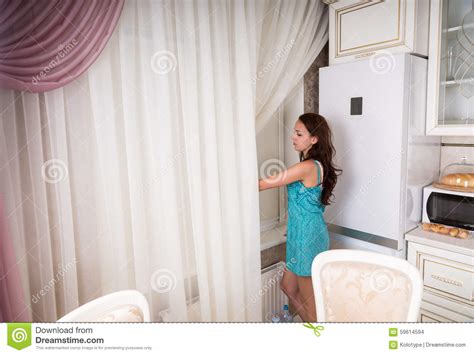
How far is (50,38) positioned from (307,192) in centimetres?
98

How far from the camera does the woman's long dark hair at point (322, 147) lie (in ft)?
4.32

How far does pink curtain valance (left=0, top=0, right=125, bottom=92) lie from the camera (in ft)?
2.58

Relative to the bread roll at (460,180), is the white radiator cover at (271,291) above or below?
below

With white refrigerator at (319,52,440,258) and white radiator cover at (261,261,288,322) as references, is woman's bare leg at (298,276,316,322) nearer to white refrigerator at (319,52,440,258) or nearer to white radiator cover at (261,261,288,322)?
white radiator cover at (261,261,288,322)

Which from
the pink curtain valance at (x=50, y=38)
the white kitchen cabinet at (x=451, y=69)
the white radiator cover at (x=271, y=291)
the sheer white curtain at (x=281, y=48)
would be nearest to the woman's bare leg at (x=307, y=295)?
the white radiator cover at (x=271, y=291)

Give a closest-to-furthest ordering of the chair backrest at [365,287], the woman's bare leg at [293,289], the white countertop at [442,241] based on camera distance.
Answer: the chair backrest at [365,287], the white countertop at [442,241], the woman's bare leg at [293,289]

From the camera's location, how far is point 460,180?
139 centimetres

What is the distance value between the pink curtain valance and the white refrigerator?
37.4 inches

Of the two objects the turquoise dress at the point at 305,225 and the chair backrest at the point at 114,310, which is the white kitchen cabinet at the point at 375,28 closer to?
the turquoise dress at the point at 305,225

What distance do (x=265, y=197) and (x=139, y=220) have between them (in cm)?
77

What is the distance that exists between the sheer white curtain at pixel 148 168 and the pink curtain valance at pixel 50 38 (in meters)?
0.06

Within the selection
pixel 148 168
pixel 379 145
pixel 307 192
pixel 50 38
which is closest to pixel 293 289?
pixel 307 192

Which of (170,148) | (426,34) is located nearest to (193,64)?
→ (170,148)
